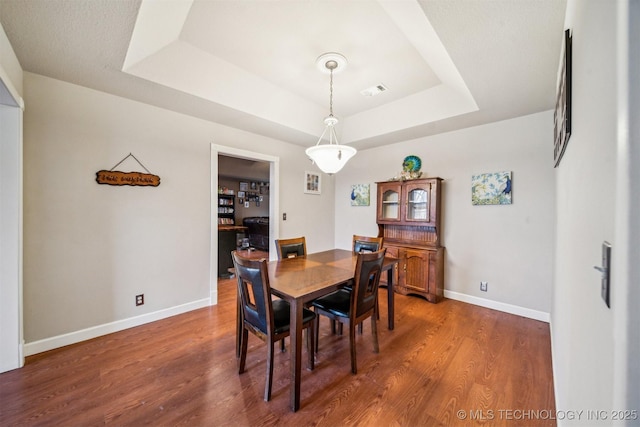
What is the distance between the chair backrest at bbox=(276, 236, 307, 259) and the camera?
2771 millimetres

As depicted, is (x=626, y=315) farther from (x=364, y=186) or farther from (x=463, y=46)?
(x=364, y=186)

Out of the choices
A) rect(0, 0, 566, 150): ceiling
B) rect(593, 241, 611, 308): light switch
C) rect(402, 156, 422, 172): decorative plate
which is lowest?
rect(593, 241, 611, 308): light switch

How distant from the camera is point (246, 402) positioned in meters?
1.63

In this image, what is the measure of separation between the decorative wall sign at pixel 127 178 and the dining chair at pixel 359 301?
2.19 meters

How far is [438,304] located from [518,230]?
4.32ft

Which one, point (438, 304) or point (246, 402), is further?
point (438, 304)

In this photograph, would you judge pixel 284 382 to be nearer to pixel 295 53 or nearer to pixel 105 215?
pixel 105 215

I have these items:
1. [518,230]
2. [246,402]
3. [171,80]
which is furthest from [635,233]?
[518,230]

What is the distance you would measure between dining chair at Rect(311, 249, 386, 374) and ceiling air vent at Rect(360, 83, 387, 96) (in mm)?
2047

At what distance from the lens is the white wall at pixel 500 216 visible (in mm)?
2816

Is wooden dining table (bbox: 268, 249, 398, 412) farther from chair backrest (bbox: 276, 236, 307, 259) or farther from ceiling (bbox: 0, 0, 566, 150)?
ceiling (bbox: 0, 0, 566, 150)

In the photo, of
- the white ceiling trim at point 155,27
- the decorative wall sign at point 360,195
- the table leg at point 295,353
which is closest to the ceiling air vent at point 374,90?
the decorative wall sign at point 360,195

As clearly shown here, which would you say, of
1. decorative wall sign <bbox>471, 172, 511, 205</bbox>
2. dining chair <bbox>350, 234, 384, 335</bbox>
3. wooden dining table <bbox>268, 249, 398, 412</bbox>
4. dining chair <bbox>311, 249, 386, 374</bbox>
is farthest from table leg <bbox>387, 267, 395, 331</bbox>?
decorative wall sign <bbox>471, 172, 511, 205</bbox>

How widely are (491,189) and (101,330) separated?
4.58 meters
